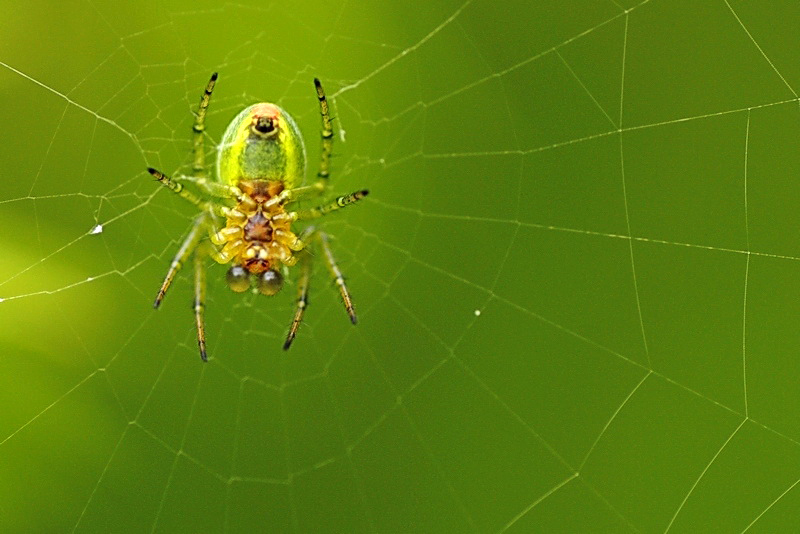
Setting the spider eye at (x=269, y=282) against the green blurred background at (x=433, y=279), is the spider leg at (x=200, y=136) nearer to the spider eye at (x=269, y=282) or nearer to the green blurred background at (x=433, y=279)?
the green blurred background at (x=433, y=279)

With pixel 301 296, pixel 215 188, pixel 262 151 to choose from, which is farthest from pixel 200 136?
pixel 301 296

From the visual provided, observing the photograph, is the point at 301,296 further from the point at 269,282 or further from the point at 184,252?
the point at 184,252

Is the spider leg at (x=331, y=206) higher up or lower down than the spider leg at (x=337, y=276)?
higher up

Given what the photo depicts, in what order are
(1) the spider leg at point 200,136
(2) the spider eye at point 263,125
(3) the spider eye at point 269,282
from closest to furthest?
(2) the spider eye at point 263,125, (1) the spider leg at point 200,136, (3) the spider eye at point 269,282

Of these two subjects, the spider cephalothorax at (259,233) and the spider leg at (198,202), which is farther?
the spider cephalothorax at (259,233)

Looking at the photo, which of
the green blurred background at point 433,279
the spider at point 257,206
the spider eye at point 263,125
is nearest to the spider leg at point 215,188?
the spider at point 257,206
